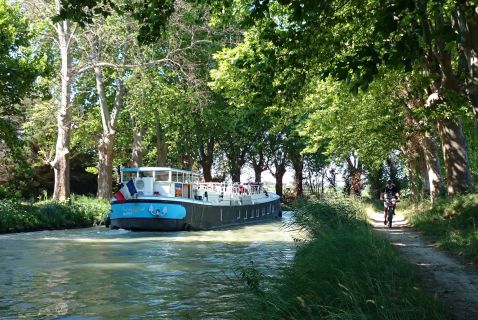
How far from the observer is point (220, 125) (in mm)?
46656

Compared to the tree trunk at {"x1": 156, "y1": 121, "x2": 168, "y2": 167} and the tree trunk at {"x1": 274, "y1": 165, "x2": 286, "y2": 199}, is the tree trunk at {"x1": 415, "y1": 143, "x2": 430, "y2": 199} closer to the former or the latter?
the tree trunk at {"x1": 156, "y1": 121, "x2": 168, "y2": 167}

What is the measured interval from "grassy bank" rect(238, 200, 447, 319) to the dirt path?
58 centimetres

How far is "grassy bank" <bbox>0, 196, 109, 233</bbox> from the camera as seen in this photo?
86.1ft

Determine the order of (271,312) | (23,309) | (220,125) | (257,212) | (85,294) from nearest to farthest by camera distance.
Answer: (271,312)
(23,309)
(85,294)
(257,212)
(220,125)

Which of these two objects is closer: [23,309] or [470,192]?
[23,309]

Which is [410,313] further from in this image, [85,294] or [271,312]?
[85,294]

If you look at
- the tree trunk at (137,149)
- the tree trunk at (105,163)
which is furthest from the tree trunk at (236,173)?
the tree trunk at (105,163)

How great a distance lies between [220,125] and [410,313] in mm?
41451

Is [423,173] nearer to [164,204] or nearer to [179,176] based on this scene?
[179,176]

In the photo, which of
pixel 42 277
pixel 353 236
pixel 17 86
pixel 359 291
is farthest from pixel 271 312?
pixel 17 86

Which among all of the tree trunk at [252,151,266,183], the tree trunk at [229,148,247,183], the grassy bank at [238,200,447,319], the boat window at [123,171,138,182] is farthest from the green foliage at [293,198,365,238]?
the tree trunk at [252,151,266,183]

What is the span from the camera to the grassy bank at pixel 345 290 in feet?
18.4

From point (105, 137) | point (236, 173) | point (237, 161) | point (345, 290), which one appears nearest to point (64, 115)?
point (105, 137)

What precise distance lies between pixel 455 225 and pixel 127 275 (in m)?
9.09
